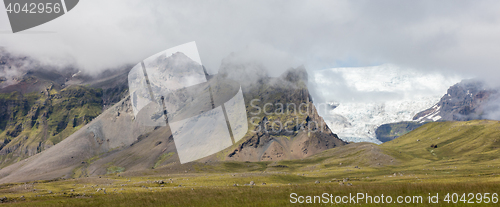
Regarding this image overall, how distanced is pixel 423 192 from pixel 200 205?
31.1 metres

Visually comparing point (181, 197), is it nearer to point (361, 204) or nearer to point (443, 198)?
point (361, 204)

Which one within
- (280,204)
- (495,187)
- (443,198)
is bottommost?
(495,187)

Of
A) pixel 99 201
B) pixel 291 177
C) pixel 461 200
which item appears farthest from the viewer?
pixel 291 177

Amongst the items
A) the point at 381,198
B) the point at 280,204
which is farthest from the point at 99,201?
the point at 381,198

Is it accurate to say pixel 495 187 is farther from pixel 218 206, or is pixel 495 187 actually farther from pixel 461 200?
pixel 218 206

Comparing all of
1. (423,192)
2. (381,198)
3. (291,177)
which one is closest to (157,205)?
(381,198)

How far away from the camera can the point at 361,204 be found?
38.4 m

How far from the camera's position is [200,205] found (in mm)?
40719

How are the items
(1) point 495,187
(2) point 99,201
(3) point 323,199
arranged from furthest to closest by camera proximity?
1. (2) point 99,201
2. (1) point 495,187
3. (3) point 323,199

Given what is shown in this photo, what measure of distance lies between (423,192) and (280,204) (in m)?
20.6

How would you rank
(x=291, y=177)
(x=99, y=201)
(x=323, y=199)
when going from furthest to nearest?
(x=291, y=177) → (x=99, y=201) → (x=323, y=199)

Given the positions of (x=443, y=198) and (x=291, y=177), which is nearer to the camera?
(x=443, y=198)

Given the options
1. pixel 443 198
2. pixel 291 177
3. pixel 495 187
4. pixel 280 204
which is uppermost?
pixel 280 204

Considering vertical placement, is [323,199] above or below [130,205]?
below
